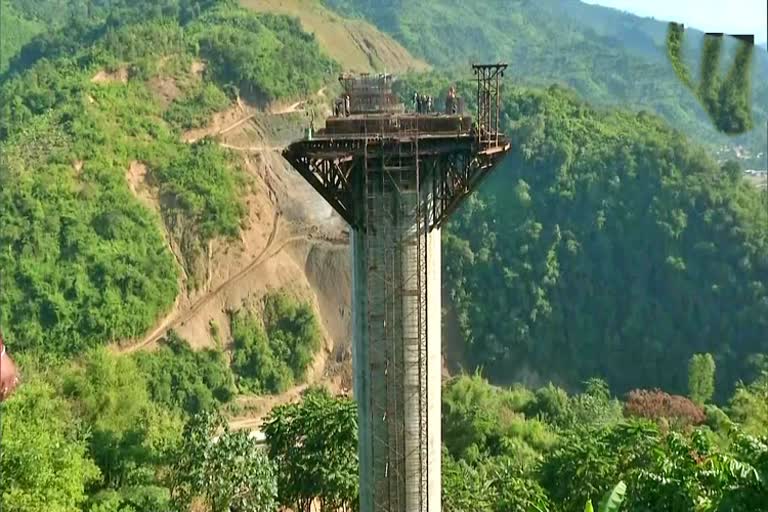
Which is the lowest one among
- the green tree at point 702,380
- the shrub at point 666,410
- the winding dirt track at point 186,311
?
the green tree at point 702,380

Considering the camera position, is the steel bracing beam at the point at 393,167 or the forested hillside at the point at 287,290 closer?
the steel bracing beam at the point at 393,167

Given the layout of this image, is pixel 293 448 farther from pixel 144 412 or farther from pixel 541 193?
pixel 541 193

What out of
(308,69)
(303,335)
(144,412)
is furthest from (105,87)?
(144,412)

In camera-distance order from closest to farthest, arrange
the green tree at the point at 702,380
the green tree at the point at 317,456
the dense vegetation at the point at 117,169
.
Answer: the green tree at the point at 317,456 < the dense vegetation at the point at 117,169 < the green tree at the point at 702,380

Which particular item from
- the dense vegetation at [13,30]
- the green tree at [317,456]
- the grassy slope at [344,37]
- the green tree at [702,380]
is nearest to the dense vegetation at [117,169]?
the grassy slope at [344,37]

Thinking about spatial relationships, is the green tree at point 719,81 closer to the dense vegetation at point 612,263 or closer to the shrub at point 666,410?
the shrub at point 666,410

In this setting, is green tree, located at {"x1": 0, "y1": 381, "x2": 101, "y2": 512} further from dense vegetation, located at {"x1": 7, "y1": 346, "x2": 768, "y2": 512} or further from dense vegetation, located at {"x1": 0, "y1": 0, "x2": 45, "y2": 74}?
dense vegetation, located at {"x1": 0, "y1": 0, "x2": 45, "y2": 74}
